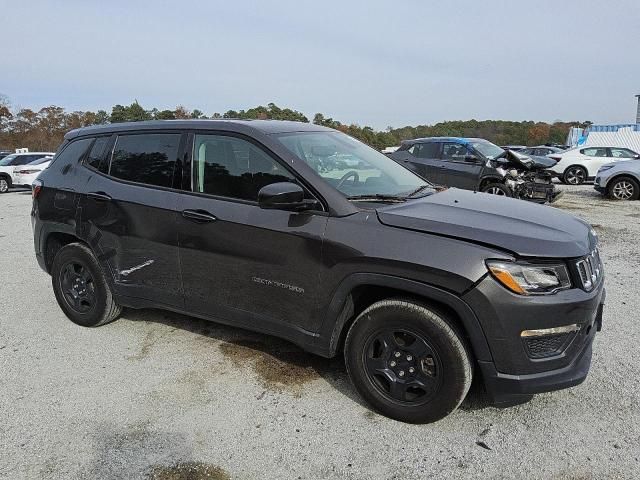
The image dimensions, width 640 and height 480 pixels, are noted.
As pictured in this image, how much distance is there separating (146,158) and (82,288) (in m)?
1.35

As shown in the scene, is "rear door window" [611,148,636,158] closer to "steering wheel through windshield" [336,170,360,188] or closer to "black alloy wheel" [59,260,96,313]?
"steering wheel through windshield" [336,170,360,188]

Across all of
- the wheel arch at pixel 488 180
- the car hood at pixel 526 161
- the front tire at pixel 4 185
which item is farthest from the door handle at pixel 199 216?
the front tire at pixel 4 185

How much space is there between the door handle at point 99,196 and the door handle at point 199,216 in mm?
→ 865

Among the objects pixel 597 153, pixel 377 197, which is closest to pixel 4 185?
pixel 377 197

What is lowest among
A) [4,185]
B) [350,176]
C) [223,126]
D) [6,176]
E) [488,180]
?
[4,185]

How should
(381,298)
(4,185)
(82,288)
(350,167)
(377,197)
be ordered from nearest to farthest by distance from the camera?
(381,298), (377,197), (350,167), (82,288), (4,185)

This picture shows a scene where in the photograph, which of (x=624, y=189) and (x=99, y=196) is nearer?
(x=99, y=196)

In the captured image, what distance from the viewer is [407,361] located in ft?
9.37

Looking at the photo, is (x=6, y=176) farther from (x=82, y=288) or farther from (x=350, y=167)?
(x=350, y=167)

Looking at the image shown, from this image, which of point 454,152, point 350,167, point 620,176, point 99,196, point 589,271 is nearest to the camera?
point 589,271

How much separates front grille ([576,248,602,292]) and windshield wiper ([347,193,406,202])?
1.13 metres

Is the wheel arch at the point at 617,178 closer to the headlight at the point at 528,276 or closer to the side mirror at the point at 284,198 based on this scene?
the headlight at the point at 528,276

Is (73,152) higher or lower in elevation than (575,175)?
higher

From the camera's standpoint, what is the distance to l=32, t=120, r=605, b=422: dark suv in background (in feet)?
8.57
